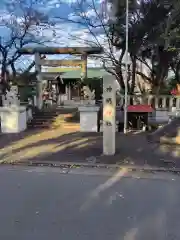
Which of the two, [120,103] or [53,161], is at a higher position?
[120,103]

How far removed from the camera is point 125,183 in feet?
22.4

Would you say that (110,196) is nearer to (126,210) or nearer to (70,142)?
(126,210)

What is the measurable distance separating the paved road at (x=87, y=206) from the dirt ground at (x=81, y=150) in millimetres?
1325

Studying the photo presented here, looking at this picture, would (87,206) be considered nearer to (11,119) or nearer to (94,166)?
(94,166)

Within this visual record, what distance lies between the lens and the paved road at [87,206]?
436 cm

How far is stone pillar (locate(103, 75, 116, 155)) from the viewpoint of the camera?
30.7 feet

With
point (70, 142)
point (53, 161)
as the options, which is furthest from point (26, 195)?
point (70, 142)

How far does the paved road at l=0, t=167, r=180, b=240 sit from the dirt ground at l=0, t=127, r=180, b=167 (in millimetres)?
1325

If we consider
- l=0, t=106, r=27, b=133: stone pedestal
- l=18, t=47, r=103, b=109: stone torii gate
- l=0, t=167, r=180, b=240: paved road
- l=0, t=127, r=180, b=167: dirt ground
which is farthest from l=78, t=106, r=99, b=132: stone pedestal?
l=0, t=167, r=180, b=240: paved road

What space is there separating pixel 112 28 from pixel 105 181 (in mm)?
14291

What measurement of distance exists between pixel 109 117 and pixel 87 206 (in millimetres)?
4320

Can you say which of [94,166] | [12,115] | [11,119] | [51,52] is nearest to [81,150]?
[94,166]

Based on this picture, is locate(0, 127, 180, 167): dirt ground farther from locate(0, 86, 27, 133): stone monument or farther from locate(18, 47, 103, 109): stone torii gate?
locate(18, 47, 103, 109): stone torii gate

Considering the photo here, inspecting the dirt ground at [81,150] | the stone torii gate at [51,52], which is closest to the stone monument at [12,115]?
the dirt ground at [81,150]
